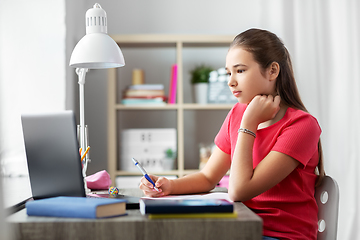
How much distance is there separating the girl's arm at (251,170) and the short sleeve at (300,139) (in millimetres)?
20

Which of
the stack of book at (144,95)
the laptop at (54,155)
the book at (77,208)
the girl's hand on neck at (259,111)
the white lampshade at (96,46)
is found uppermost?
the white lampshade at (96,46)

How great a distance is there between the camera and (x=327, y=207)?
1.21 metres

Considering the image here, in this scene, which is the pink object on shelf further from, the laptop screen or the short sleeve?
the short sleeve

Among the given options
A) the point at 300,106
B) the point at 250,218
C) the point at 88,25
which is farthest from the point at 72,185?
the point at 300,106

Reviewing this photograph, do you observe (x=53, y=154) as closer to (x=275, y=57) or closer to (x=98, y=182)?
(x=98, y=182)

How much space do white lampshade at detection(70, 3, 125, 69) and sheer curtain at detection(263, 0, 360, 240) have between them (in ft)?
6.19

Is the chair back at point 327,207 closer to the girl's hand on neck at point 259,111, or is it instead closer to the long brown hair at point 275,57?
the long brown hair at point 275,57

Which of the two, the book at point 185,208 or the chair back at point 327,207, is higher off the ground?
the book at point 185,208

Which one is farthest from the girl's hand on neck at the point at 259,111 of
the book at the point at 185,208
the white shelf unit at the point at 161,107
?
the white shelf unit at the point at 161,107

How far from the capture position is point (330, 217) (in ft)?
3.93

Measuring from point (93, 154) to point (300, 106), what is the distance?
2.04 m

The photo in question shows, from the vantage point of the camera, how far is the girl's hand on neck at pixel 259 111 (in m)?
1.17

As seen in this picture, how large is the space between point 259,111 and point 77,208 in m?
0.63

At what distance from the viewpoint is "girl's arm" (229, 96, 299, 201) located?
1.08 metres
